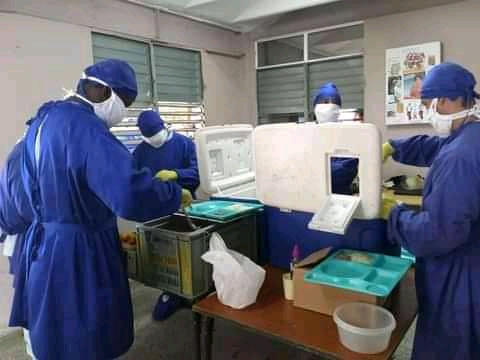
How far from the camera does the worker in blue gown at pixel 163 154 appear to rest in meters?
2.72

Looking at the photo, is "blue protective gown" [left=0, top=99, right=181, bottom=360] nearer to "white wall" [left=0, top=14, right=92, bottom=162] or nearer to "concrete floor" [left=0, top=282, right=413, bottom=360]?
"concrete floor" [left=0, top=282, right=413, bottom=360]

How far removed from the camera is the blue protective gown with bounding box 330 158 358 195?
5.47ft

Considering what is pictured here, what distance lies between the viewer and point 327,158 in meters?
1.42

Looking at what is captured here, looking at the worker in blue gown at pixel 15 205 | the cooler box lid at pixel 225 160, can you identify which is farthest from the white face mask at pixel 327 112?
the worker in blue gown at pixel 15 205

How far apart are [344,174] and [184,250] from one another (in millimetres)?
805

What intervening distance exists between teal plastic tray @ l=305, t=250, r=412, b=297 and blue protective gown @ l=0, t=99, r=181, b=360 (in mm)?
624

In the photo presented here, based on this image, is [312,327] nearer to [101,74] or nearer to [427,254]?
[427,254]

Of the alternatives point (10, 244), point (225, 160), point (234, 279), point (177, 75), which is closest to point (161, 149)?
point (225, 160)

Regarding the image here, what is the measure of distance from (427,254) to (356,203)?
0.92 feet

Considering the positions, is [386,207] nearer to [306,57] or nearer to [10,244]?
[10,244]

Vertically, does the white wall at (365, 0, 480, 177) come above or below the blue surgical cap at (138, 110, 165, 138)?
above

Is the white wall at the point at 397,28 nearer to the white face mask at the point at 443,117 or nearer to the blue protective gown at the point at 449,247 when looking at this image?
the white face mask at the point at 443,117

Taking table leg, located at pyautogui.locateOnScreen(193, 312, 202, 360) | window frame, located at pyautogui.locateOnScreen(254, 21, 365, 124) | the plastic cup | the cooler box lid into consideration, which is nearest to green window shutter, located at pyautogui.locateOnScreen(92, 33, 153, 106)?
window frame, located at pyautogui.locateOnScreen(254, 21, 365, 124)

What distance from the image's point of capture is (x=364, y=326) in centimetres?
123
